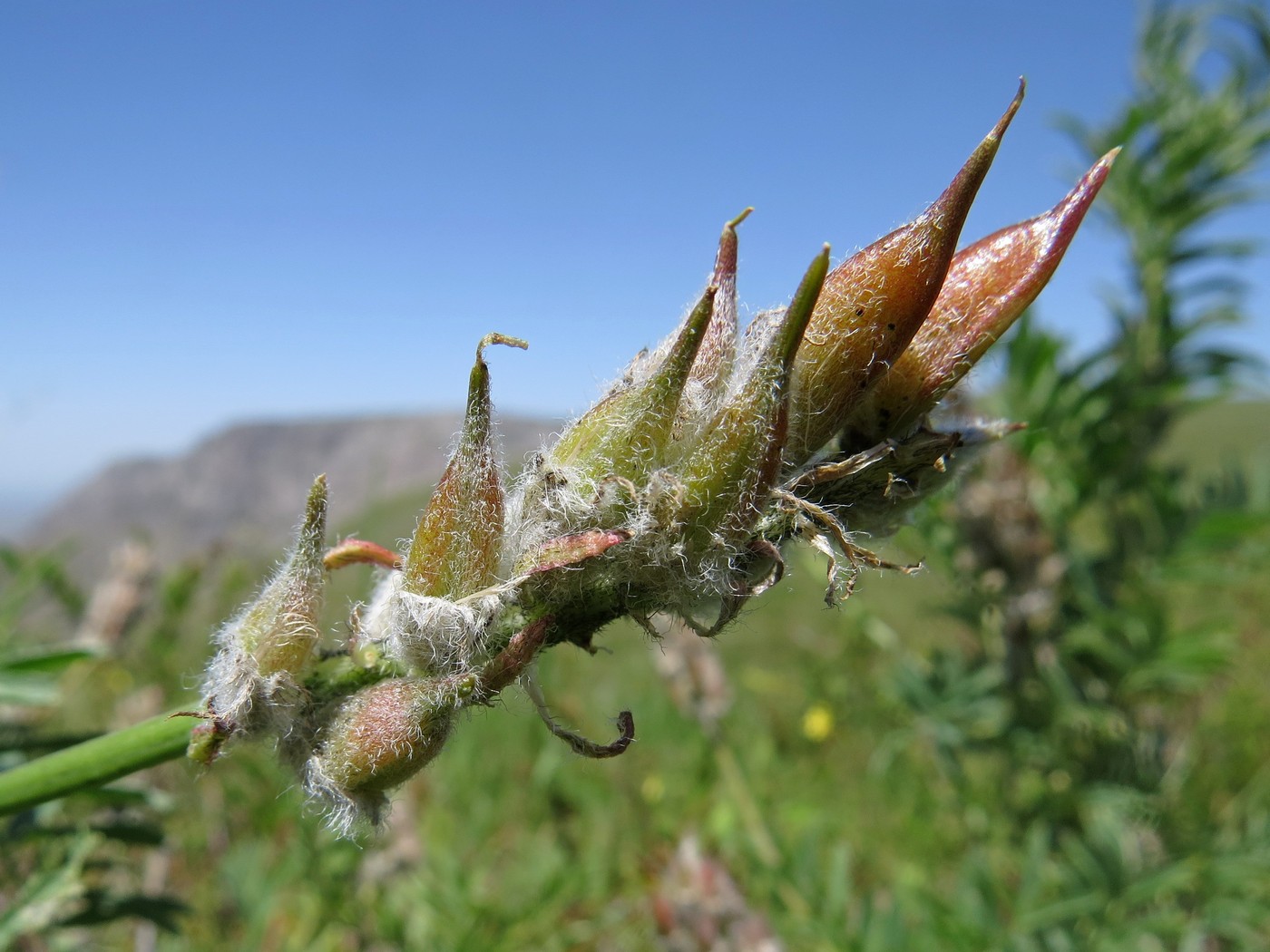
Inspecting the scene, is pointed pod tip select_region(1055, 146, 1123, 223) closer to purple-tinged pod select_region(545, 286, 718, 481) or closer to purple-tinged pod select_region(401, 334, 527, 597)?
purple-tinged pod select_region(545, 286, 718, 481)

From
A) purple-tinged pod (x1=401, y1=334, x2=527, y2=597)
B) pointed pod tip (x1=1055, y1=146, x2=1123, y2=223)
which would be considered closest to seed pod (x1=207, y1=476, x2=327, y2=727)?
purple-tinged pod (x1=401, y1=334, x2=527, y2=597)

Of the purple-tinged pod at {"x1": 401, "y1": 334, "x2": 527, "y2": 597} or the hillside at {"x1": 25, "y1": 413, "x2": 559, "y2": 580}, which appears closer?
the purple-tinged pod at {"x1": 401, "y1": 334, "x2": 527, "y2": 597}

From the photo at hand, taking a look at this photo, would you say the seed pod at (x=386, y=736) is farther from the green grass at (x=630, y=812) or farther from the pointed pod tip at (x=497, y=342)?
the green grass at (x=630, y=812)

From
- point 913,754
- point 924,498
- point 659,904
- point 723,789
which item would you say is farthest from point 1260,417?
point 924,498

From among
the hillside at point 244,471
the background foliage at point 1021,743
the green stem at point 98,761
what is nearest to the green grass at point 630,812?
the background foliage at point 1021,743

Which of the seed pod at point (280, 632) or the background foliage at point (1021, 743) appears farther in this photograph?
the background foliage at point (1021, 743)

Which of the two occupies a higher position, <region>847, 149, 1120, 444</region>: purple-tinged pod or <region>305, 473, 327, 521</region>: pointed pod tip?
<region>847, 149, 1120, 444</region>: purple-tinged pod

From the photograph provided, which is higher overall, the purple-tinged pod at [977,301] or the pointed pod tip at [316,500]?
the purple-tinged pod at [977,301]

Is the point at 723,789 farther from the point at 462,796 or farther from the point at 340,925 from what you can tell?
the point at 340,925
